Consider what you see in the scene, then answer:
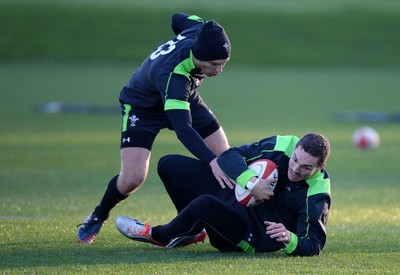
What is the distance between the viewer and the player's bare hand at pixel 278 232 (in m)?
7.23

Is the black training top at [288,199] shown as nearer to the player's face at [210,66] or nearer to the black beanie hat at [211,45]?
the player's face at [210,66]

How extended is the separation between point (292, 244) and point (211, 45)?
6.27 feet

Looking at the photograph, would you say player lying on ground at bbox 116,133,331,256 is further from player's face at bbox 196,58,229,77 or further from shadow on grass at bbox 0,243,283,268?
player's face at bbox 196,58,229,77

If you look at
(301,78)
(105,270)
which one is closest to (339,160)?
(105,270)

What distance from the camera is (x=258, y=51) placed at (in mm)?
37062

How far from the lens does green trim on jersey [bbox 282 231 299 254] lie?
24.0 ft

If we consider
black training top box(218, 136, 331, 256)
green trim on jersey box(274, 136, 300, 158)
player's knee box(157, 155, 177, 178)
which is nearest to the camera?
black training top box(218, 136, 331, 256)

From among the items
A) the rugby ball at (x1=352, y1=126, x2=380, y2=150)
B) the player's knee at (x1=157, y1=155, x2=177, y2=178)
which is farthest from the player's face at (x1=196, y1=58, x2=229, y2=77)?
the rugby ball at (x1=352, y1=126, x2=380, y2=150)

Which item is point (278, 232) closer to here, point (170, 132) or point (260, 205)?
point (260, 205)

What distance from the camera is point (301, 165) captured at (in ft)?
23.8

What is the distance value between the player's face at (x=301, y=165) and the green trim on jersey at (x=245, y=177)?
1.02ft

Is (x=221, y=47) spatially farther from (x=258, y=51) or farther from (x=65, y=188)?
(x=258, y=51)

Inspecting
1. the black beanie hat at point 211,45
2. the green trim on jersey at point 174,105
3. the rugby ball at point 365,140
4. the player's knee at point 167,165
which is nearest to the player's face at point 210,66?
the black beanie hat at point 211,45

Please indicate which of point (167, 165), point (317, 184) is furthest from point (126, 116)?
point (317, 184)
